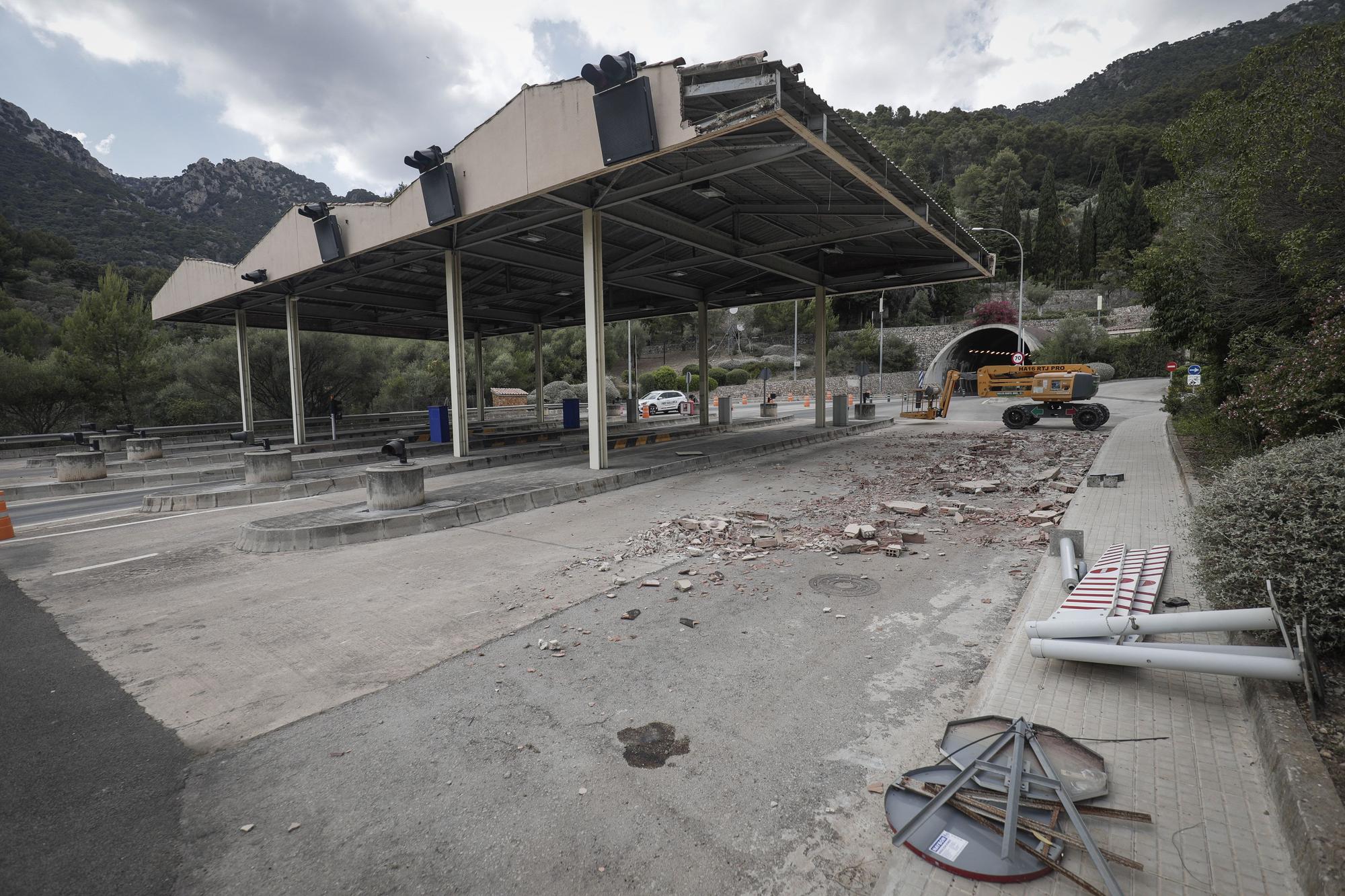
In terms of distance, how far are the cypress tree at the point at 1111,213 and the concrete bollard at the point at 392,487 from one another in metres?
77.9

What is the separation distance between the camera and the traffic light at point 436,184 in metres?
13.0

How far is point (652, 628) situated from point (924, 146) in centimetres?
12798

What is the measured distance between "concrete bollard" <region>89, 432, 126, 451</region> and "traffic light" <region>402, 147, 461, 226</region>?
16.8 m

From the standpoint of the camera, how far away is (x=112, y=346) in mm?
25250

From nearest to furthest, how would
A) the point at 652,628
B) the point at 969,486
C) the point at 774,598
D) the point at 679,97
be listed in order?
the point at 652,628
the point at 774,598
the point at 679,97
the point at 969,486

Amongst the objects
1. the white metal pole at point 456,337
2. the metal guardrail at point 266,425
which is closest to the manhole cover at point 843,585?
the white metal pole at point 456,337

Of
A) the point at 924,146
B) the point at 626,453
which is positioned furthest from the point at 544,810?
the point at 924,146

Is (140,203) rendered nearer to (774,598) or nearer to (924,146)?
(774,598)

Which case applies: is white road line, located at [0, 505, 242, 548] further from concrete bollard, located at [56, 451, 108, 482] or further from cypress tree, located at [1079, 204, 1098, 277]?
cypress tree, located at [1079, 204, 1098, 277]

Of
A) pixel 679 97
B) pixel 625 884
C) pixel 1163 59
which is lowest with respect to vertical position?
pixel 625 884

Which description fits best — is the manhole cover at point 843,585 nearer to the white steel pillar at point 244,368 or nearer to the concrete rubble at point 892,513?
the concrete rubble at point 892,513

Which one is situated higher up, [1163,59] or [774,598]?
[1163,59]

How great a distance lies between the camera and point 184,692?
4250 millimetres

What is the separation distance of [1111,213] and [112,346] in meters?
86.6
